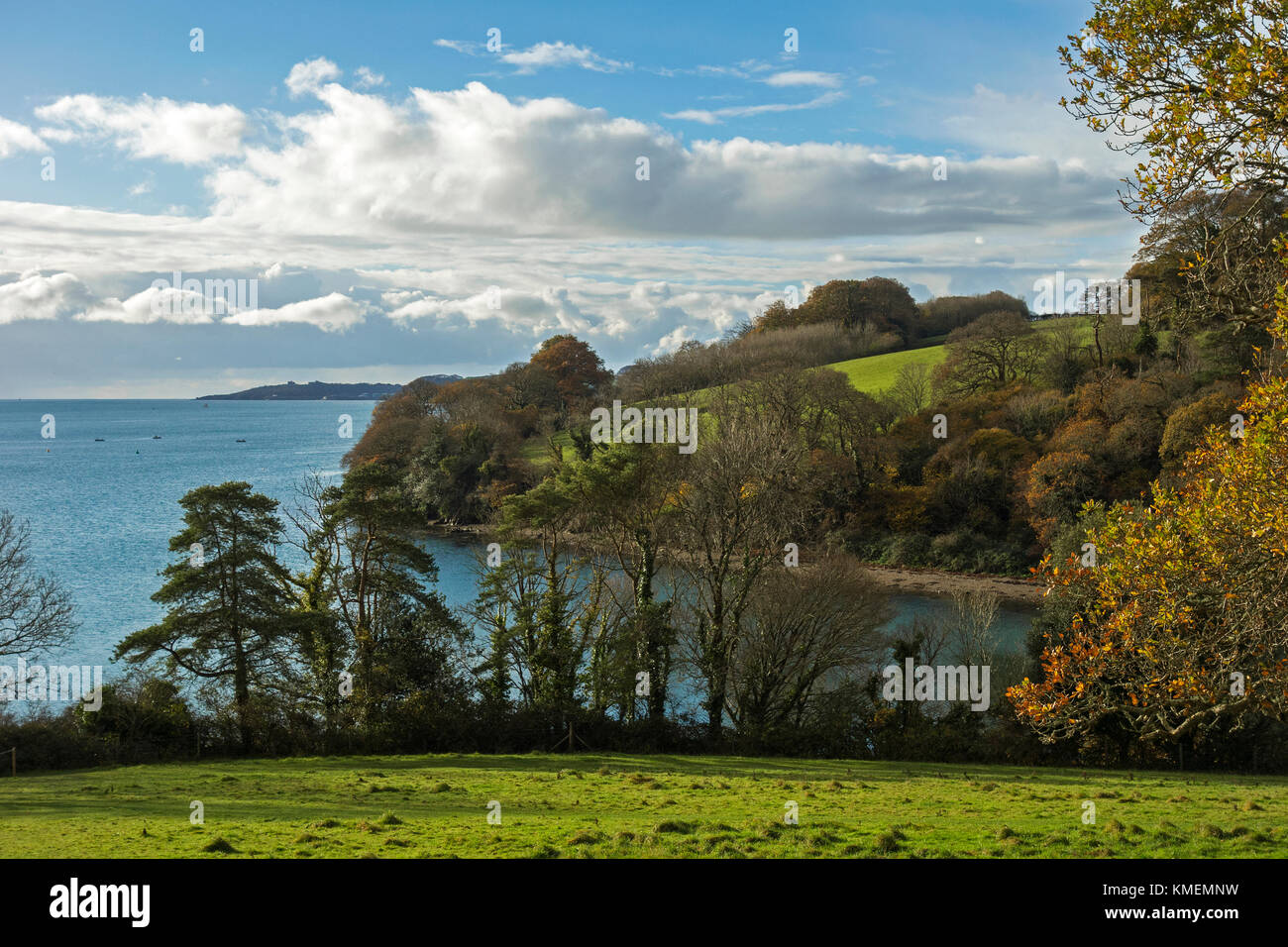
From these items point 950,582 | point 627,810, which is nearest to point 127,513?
point 950,582

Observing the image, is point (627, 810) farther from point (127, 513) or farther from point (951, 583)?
point (127, 513)

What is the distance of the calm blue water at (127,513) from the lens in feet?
154

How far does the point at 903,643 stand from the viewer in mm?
30859

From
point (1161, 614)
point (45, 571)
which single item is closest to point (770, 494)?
point (1161, 614)

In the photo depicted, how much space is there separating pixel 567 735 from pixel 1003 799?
47.3 feet

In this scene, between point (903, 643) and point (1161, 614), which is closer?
point (1161, 614)

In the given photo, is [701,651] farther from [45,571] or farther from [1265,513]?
[45,571]

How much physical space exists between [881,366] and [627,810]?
72.3m

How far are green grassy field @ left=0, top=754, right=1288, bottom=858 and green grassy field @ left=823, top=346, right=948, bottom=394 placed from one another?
55.6 metres

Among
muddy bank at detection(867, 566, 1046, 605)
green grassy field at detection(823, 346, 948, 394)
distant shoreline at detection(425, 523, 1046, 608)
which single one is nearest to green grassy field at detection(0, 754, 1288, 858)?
distant shoreline at detection(425, 523, 1046, 608)

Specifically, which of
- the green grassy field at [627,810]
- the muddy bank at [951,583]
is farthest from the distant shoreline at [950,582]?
the green grassy field at [627,810]

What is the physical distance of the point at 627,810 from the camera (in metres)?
16.4
